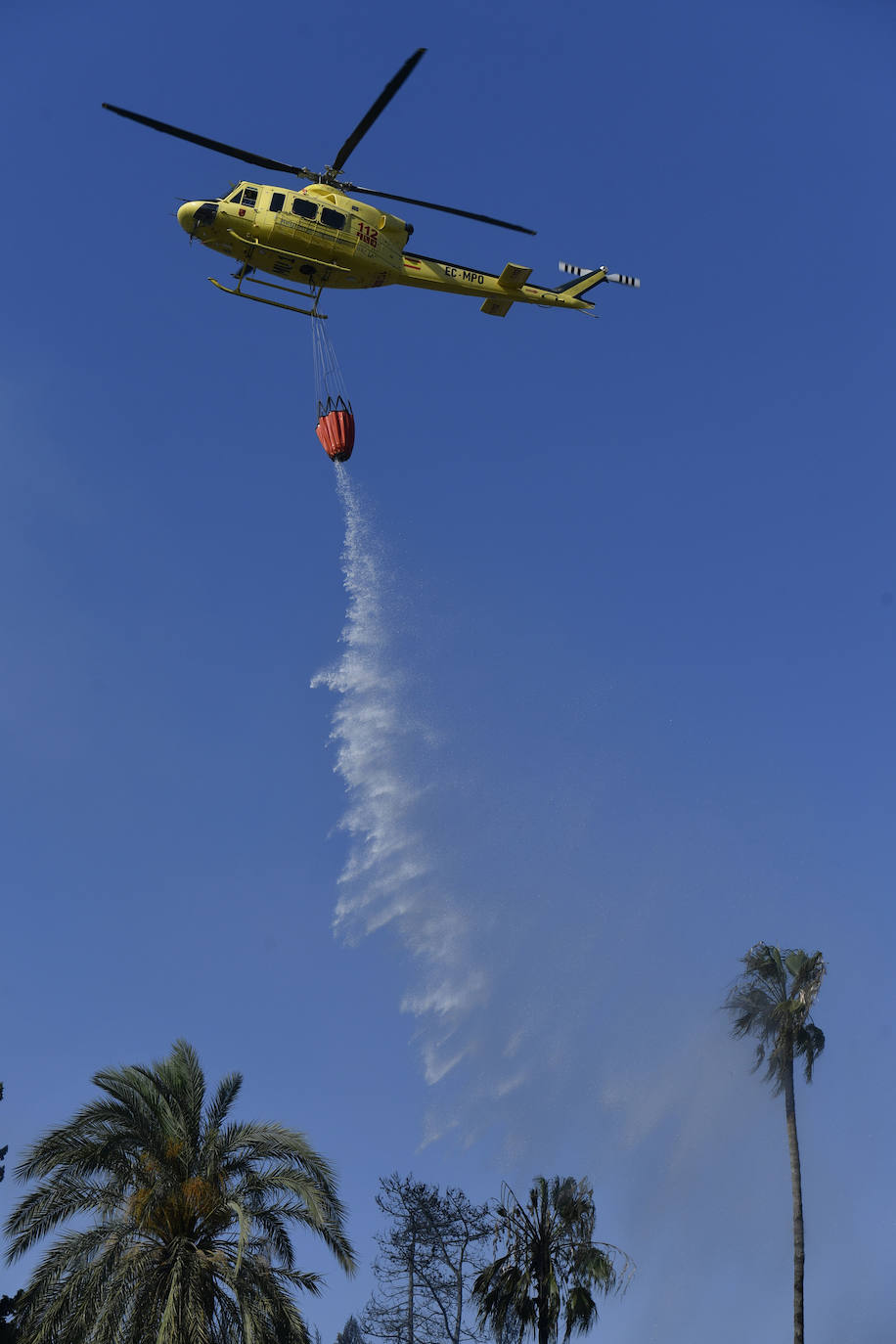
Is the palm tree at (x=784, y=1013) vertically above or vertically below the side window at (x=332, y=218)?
below

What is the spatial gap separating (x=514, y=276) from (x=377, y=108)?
7960 millimetres

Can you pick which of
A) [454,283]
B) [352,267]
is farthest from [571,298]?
[352,267]

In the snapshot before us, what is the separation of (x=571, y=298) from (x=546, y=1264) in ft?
88.2

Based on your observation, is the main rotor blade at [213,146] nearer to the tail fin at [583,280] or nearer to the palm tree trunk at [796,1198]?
the tail fin at [583,280]

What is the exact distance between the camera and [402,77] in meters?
30.0

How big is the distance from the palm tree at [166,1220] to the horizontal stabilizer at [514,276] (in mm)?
23360

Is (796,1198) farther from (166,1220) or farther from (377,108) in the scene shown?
(377,108)

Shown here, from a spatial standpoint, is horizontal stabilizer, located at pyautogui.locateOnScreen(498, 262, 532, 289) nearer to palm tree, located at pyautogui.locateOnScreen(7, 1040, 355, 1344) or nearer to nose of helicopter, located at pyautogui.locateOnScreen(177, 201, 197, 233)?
nose of helicopter, located at pyautogui.locateOnScreen(177, 201, 197, 233)

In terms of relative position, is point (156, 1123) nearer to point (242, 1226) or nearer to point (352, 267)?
point (242, 1226)

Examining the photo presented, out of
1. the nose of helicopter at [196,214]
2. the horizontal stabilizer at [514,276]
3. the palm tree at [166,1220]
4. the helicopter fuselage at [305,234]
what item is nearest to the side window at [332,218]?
the helicopter fuselage at [305,234]

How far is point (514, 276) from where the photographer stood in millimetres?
→ 38562

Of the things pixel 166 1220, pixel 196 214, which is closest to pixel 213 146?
pixel 196 214

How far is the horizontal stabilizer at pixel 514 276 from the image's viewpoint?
126 feet

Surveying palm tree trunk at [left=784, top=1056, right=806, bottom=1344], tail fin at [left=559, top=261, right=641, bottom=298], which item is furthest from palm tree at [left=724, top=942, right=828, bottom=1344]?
tail fin at [left=559, top=261, right=641, bottom=298]
